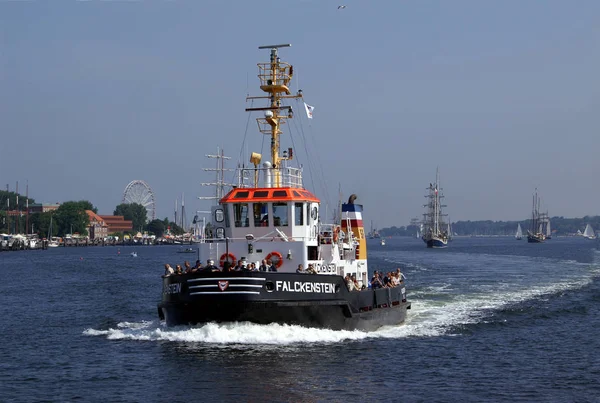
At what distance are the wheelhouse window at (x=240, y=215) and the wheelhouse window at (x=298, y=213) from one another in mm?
1880

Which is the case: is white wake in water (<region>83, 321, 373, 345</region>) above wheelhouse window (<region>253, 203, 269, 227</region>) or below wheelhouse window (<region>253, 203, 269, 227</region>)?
below

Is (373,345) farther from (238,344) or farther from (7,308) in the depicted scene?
(7,308)

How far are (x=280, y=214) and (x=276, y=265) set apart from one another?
6.89 ft

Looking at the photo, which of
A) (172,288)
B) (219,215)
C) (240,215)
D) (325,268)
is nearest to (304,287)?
(325,268)

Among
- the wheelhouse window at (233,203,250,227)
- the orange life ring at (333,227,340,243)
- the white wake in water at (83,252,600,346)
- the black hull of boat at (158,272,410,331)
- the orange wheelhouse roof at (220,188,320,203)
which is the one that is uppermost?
the orange wheelhouse roof at (220,188,320,203)

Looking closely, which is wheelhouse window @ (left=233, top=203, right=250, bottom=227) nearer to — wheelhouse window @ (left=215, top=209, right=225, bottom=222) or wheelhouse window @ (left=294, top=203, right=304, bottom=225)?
wheelhouse window @ (left=215, top=209, right=225, bottom=222)

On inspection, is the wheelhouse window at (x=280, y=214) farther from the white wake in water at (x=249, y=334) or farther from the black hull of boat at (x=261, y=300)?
the white wake in water at (x=249, y=334)

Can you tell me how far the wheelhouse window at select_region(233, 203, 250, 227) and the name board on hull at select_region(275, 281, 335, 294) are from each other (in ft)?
14.8

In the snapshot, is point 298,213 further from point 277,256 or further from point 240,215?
point 240,215

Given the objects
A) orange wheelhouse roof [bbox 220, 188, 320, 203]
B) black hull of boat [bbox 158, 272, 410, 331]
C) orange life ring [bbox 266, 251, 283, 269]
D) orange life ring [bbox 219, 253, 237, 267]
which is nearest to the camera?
black hull of boat [bbox 158, 272, 410, 331]

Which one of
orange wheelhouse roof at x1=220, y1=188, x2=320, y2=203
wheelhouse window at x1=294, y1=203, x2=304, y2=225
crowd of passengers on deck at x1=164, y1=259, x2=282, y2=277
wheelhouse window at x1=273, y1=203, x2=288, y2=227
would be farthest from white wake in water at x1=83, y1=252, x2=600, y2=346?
orange wheelhouse roof at x1=220, y1=188, x2=320, y2=203

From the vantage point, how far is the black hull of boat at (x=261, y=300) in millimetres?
27188

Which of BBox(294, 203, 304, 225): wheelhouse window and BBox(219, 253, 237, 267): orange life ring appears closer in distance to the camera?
BBox(219, 253, 237, 267): orange life ring

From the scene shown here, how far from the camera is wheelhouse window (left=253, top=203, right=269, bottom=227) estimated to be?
31.4m
